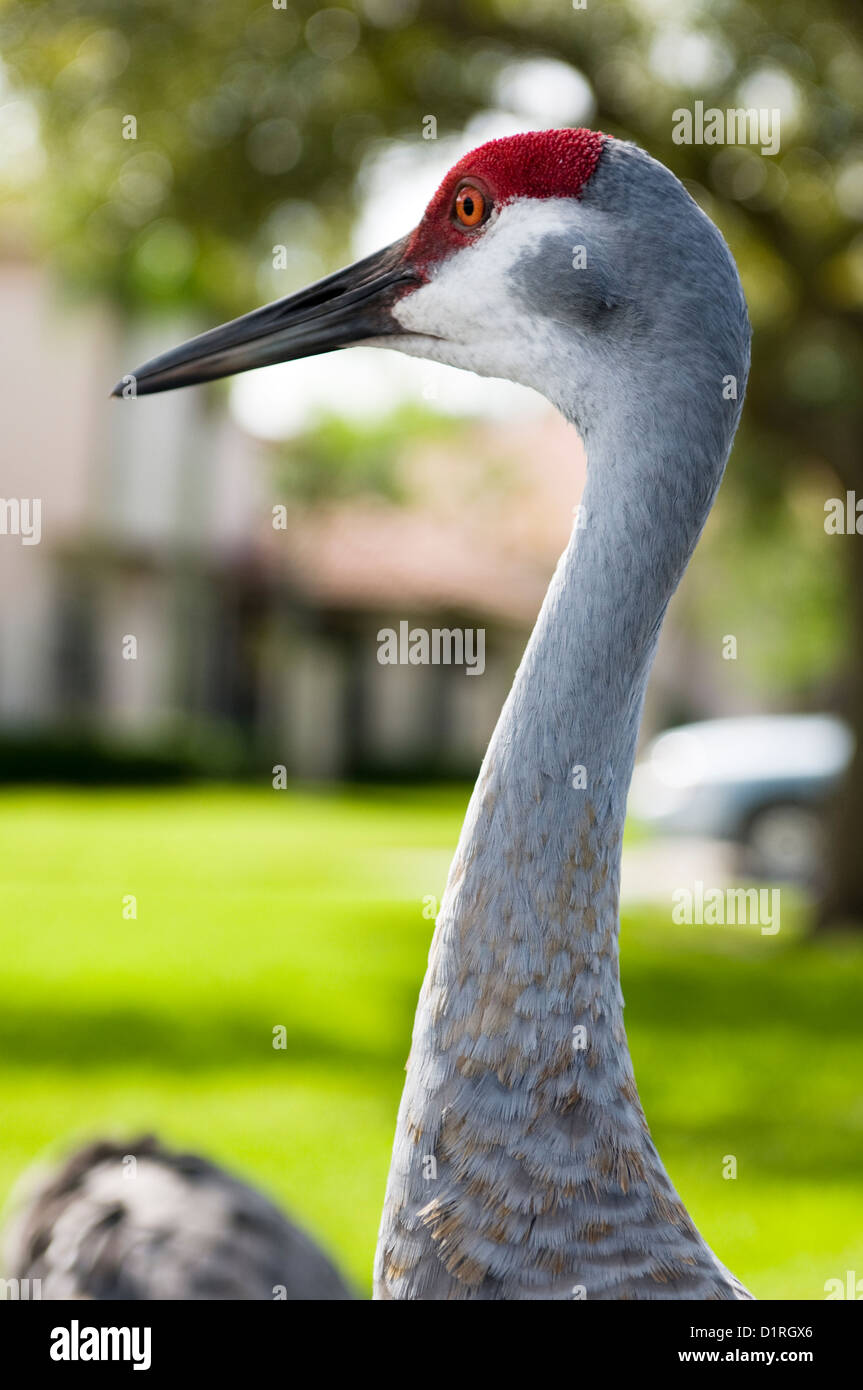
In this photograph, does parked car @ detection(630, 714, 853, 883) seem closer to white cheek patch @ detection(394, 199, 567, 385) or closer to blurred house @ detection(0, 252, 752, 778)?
blurred house @ detection(0, 252, 752, 778)

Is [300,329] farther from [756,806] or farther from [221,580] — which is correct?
[221,580]

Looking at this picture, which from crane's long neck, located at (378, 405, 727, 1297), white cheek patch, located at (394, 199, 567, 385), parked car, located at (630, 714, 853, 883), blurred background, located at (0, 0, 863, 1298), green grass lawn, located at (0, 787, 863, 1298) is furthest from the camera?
parked car, located at (630, 714, 853, 883)

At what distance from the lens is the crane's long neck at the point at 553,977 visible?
184 centimetres

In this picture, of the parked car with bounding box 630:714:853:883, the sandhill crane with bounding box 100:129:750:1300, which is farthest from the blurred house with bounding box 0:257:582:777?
the sandhill crane with bounding box 100:129:750:1300

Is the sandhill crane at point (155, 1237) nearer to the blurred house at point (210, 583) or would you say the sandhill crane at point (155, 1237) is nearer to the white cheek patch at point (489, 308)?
the white cheek patch at point (489, 308)

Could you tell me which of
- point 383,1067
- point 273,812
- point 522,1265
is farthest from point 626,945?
point 273,812

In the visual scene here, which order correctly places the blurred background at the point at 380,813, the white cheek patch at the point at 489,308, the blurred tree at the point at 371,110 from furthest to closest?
the blurred tree at the point at 371,110
the blurred background at the point at 380,813
the white cheek patch at the point at 489,308

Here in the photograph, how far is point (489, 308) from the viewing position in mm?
2070

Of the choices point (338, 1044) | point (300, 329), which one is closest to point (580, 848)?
point (300, 329)

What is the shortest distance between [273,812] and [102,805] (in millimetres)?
2332

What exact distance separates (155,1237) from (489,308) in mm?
1770

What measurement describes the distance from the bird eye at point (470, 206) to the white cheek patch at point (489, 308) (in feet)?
0.08

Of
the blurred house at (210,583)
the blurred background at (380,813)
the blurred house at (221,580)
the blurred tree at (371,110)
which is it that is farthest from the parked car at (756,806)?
the blurred house at (221,580)

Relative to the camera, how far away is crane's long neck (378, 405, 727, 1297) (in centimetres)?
A: 184
